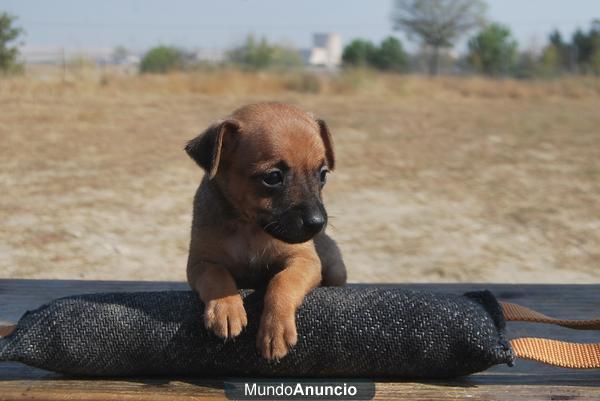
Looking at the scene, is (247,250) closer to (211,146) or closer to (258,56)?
(211,146)

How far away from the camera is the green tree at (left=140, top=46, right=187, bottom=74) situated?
131 ft

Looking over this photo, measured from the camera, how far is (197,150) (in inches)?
139

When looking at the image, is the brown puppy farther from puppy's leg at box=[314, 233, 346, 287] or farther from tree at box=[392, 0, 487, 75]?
tree at box=[392, 0, 487, 75]

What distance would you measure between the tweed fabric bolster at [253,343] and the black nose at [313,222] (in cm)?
32

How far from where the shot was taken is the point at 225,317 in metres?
2.90

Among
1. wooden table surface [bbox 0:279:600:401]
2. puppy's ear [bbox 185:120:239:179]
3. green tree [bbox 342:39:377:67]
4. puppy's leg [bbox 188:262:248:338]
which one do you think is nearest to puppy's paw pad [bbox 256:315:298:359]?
puppy's leg [bbox 188:262:248:338]

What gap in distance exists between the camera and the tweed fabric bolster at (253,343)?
2873mm

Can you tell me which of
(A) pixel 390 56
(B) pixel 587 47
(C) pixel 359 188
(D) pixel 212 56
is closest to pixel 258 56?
(D) pixel 212 56

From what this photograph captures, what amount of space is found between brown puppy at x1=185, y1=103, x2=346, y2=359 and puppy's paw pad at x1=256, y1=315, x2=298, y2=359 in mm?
55

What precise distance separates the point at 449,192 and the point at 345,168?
239cm

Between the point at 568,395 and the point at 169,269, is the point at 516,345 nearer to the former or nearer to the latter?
the point at 568,395

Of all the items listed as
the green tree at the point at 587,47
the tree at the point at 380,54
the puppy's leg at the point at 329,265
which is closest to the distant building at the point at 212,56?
the tree at the point at 380,54

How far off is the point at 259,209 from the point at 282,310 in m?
0.54

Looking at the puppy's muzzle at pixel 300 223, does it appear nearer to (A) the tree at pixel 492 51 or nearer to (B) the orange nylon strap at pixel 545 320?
A: (B) the orange nylon strap at pixel 545 320
